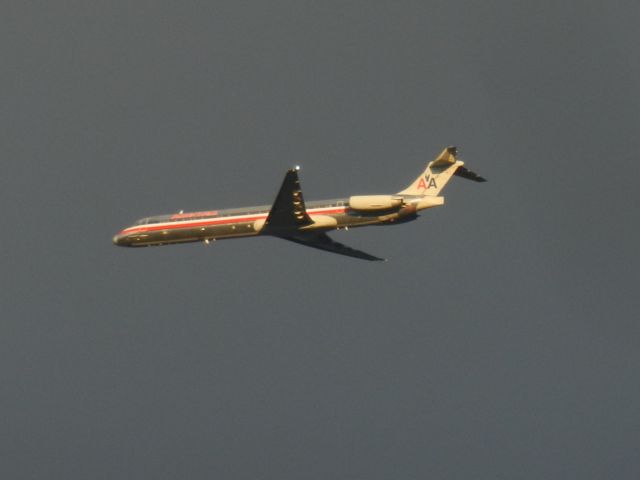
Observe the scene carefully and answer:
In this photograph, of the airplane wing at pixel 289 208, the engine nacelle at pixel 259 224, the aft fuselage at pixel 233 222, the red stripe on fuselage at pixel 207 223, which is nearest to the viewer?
the airplane wing at pixel 289 208

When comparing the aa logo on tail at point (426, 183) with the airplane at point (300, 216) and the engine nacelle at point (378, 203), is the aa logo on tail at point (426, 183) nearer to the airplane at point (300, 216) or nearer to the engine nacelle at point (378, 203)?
the airplane at point (300, 216)

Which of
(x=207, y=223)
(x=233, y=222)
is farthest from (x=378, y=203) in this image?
(x=207, y=223)

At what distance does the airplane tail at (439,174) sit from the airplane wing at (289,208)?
840 cm

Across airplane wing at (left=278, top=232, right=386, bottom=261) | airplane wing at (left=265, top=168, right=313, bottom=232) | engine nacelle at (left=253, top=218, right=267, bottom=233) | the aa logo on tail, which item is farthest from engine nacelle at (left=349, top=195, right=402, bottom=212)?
engine nacelle at (left=253, top=218, right=267, bottom=233)

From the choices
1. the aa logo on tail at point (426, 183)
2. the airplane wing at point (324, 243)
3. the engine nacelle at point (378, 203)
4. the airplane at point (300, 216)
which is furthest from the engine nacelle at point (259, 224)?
the aa logo on tail at point (426, 183)

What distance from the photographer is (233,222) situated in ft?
338

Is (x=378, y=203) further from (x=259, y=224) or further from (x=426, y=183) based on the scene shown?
(x=259, y=224)

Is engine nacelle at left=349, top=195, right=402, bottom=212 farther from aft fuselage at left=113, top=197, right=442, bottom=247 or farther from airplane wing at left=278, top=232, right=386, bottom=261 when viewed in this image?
airplane wing at left=278, top=232, right=386, bottom=261

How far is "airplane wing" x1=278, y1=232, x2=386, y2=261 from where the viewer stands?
10269 centimetres

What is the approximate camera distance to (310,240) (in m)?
105

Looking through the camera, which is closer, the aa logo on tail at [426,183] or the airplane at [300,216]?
the airplane at [300,216]

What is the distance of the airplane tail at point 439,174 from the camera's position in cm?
10106

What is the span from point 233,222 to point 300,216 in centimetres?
657

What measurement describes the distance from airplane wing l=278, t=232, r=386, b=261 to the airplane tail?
7575 millimetres
